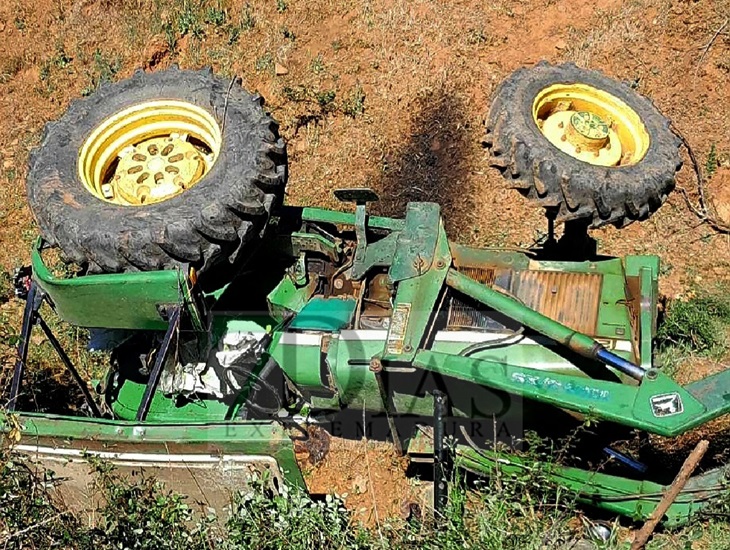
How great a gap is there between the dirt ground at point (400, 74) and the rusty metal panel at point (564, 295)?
2.04 m

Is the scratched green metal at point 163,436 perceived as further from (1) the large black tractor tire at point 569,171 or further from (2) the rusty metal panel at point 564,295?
(1) the large black tractor tire at point 569,171

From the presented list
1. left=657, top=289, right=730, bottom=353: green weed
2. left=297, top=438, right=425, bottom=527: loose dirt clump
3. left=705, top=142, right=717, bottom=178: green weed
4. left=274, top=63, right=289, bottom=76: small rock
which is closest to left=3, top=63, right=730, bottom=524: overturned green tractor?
left=297, top=438, right=425, bottom=527: loose dirt clump

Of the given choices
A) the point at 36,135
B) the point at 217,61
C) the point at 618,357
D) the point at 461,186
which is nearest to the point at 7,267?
the point at 36,135

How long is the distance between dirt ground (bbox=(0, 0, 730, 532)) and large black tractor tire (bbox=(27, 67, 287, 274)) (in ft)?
7.12

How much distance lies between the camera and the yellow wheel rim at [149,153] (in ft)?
15.8

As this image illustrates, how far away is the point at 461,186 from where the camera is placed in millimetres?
6961

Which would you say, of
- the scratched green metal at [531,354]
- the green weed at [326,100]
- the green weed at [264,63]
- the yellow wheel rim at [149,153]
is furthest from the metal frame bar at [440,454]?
the green weed at [264,63]

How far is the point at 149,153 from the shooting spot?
16.3 feet

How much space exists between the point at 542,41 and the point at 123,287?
4.66m

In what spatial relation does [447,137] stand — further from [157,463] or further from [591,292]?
[157,463]

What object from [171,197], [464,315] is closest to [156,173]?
[171,197]

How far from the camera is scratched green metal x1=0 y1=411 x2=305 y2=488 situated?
13.1 feet

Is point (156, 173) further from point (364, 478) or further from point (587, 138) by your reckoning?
point (587, 138)

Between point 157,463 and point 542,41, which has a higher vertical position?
point 542,41
